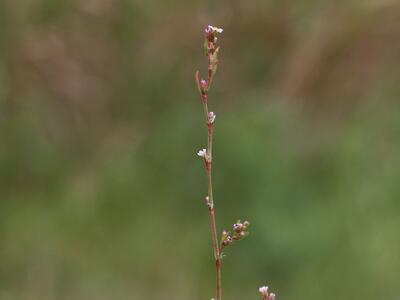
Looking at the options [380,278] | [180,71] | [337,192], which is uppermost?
[180,71]

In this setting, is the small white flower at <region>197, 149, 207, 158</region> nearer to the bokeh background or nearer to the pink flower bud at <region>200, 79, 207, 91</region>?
the pink flower bud at <region>200, 79, 207, 91</region>

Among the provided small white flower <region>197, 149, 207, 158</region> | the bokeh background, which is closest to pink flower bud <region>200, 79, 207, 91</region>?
small white flower <region>197, 149, 207, 158</region>

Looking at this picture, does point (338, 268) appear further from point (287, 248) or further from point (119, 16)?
point (119, 16)

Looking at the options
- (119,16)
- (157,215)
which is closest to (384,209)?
(157,215)

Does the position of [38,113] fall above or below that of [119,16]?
below

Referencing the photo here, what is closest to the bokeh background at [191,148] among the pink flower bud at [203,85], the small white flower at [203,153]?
the small white flower at [203,153]

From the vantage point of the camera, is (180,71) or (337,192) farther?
(180,71)

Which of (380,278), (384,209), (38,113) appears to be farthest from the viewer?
(38,113)

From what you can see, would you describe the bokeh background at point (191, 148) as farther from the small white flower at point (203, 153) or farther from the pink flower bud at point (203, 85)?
the pink flower bud at point (203, 85)
